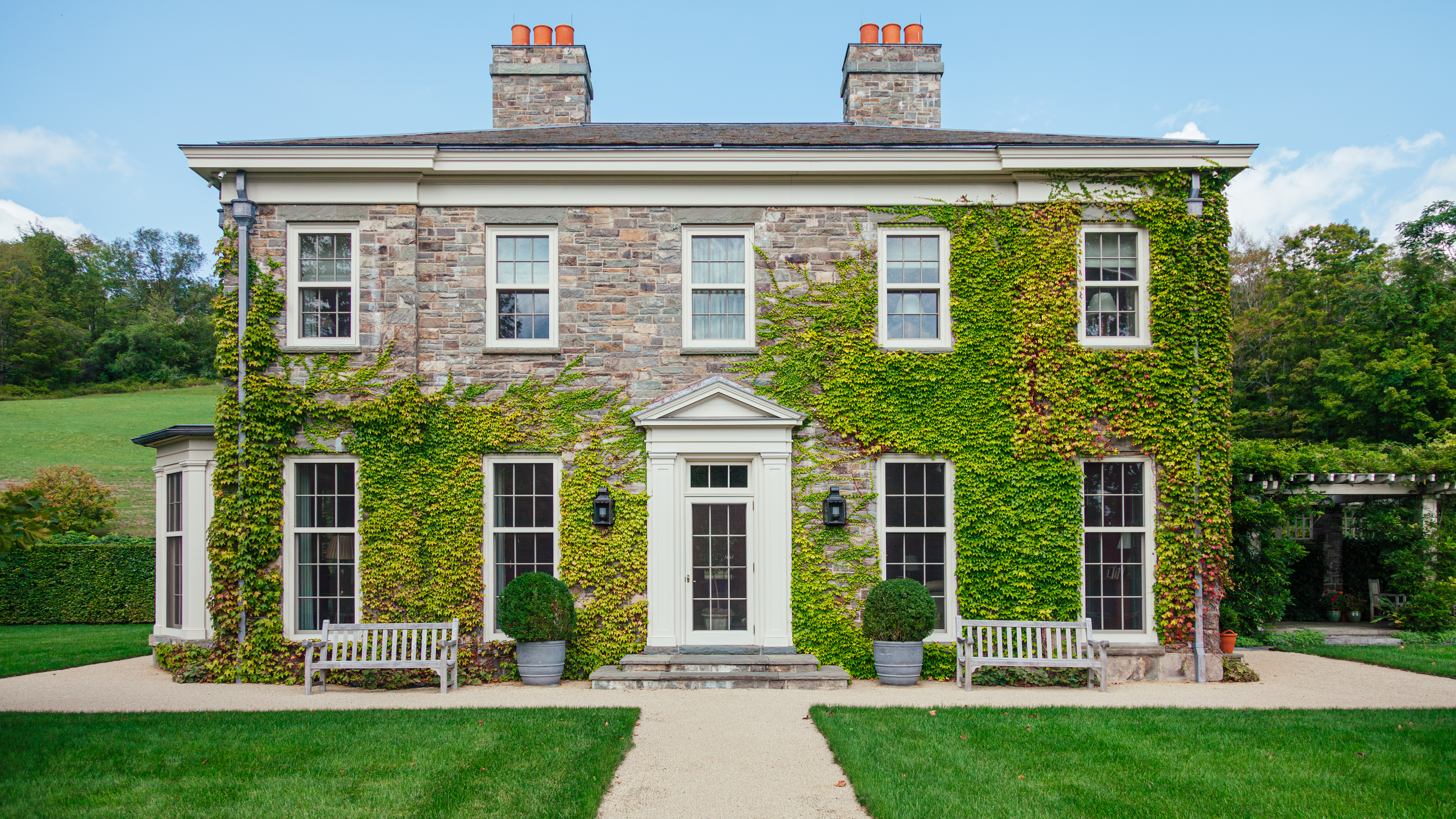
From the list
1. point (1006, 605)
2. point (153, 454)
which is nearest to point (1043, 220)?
point (1006, 605)

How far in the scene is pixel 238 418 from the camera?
421 inches

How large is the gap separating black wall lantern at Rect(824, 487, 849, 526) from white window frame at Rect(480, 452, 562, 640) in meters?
2.92

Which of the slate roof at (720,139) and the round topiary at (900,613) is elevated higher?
the slate roof at (720,139)

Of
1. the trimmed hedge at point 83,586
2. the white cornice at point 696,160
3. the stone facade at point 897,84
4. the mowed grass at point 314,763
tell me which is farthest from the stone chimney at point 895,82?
the trimmed hedge at point 83,586

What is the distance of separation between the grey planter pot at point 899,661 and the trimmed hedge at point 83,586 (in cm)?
1587

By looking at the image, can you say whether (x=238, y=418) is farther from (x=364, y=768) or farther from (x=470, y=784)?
(x=470, y=784)

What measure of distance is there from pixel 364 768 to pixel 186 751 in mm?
1677

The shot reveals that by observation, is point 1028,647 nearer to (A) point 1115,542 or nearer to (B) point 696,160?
(A) point 1115,542

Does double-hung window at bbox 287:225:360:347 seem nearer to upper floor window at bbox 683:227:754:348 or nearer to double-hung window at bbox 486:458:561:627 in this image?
double-hung window at bbox 486:458:561:627

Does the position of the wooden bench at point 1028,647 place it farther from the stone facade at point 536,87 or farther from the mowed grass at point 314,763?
the stone facade at point 536,87

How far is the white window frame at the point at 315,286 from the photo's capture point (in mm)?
10898

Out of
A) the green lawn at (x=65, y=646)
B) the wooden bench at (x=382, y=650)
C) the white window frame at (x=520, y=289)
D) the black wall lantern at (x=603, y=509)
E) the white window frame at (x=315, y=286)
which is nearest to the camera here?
the wooden bench at (x=382, y=650)

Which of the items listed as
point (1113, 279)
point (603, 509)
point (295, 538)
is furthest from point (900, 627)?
point (295, 538)

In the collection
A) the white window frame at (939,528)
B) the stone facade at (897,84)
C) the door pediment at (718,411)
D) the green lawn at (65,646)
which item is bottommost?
the green lawn at (65,646)
